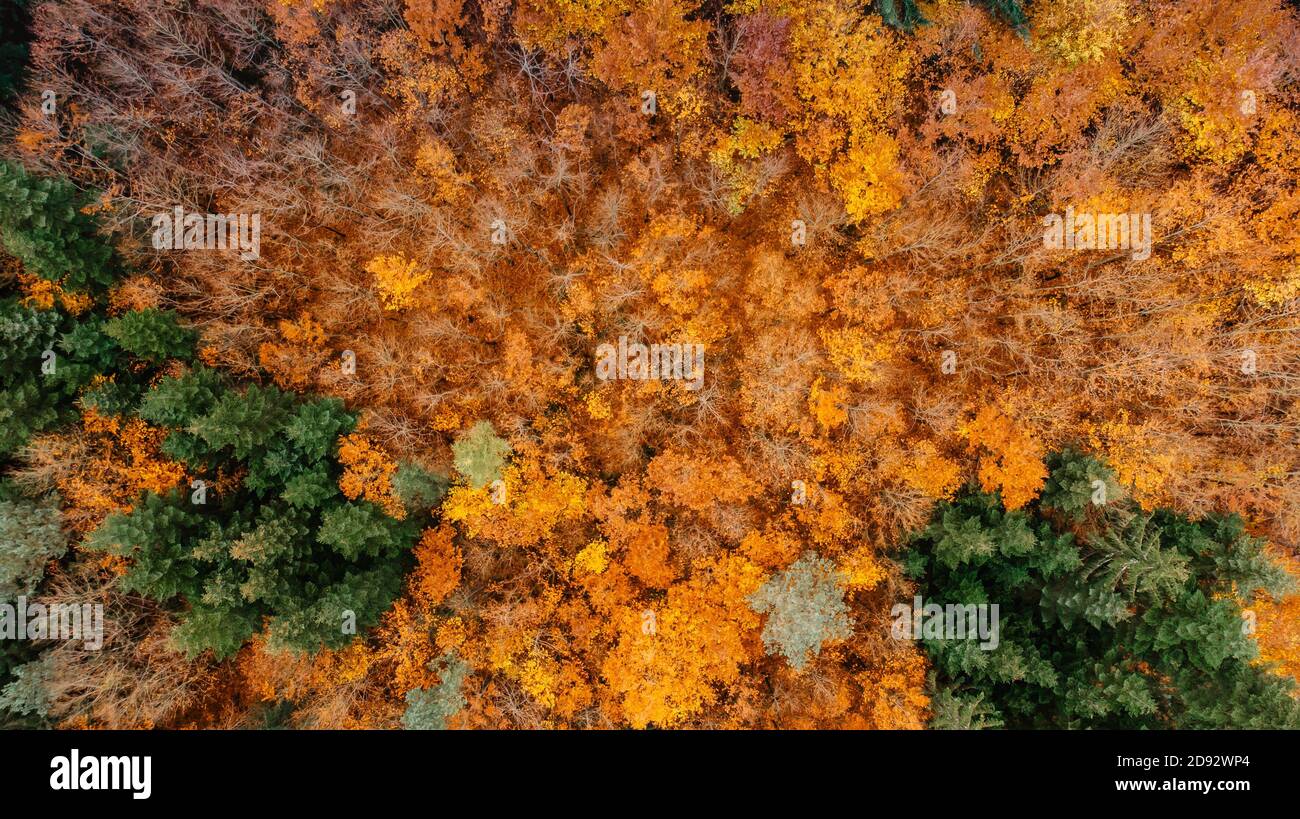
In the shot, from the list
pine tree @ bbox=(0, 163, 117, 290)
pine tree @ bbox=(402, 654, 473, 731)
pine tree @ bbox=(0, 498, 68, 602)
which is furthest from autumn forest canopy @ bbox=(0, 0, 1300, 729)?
pine tree @ bbox=(0, 498, 68, 602)

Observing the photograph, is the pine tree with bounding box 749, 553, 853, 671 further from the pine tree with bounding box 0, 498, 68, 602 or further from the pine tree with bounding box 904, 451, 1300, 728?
the pine tree with bounding box 0, 498, 68, 602

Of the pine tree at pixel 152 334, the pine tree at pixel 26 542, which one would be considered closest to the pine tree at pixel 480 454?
the pine tree at pixel 152 334

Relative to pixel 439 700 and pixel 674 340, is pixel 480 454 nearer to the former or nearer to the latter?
pixel 674 340

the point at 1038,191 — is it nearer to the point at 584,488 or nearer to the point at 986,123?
the point at 986,123

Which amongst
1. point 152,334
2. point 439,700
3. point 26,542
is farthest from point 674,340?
point 26,542

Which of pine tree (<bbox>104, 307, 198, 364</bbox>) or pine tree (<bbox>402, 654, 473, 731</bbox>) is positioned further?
pine tree (<bbox>402, 654, 473, 731</bbox>)

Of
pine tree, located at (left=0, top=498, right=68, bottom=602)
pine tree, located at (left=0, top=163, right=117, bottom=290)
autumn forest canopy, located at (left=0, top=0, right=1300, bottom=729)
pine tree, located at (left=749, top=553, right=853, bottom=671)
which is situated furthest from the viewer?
pine tree, located at (left=749, top=553, right=853, bottom=671)

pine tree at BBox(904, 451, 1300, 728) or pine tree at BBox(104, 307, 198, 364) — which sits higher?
pine tree at BBox(104, 307, 198, 364)

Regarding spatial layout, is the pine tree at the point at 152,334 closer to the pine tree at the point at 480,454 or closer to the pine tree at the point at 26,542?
the pine tree at the point at 26,542
